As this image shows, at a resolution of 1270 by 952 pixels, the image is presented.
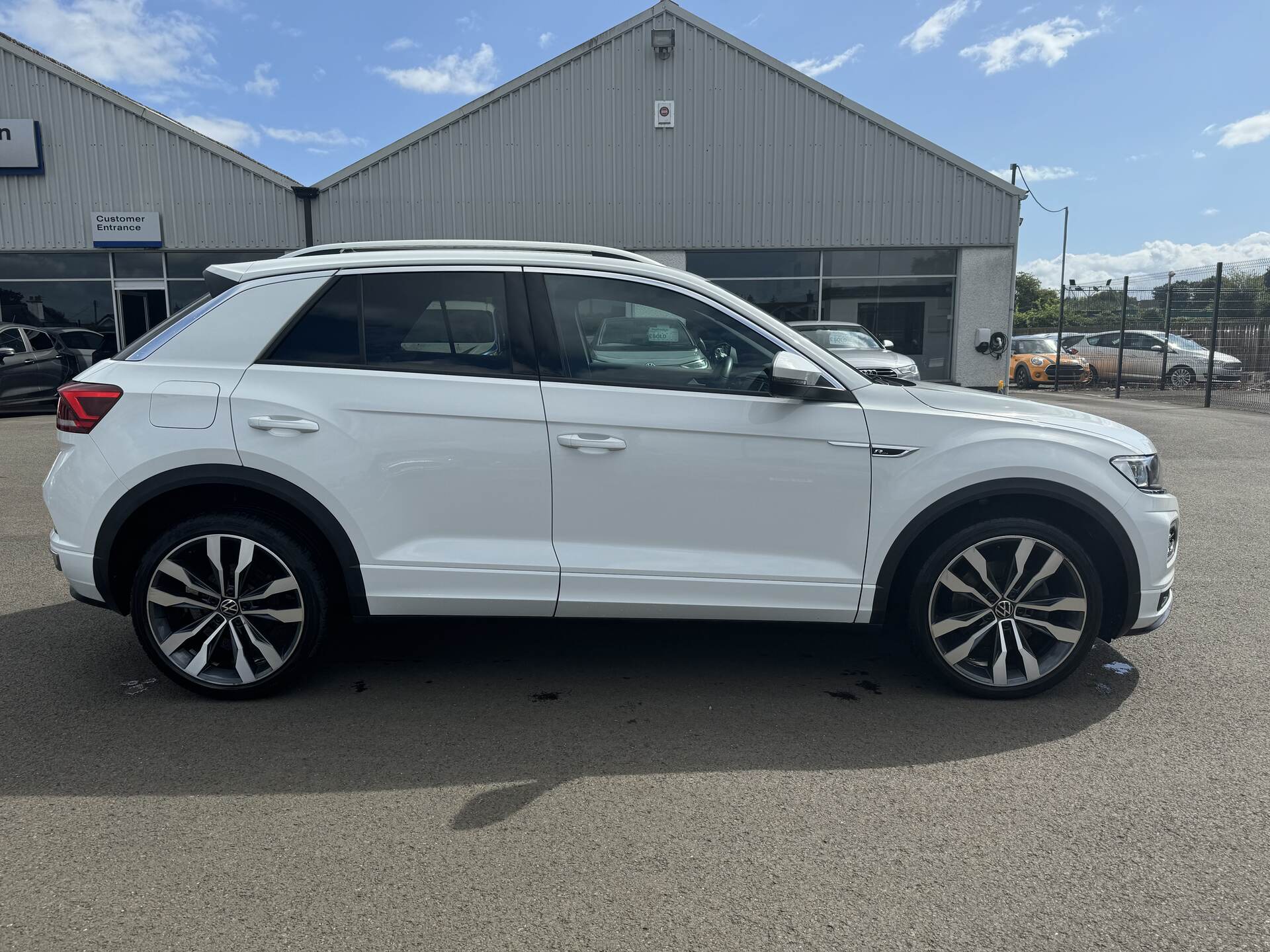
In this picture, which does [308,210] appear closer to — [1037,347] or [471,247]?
[471,247]

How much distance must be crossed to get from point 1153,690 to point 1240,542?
3439 mm

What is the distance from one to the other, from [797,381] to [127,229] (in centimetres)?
1994

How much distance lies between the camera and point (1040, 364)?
78.7ft

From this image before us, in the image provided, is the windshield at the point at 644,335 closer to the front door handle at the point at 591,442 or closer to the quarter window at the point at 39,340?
the front door handle at the point at 591,442

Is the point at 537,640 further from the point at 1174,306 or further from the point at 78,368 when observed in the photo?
the point at 1174,306

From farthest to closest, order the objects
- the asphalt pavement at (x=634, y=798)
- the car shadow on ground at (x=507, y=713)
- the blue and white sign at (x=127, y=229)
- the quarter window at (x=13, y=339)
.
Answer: the blue and white sign at (x=127, y=229), the quarter window at (x=13, y=339), the car shadow on ground at (x=507, y=713), the asphalt pavement at (x=634, y=798)

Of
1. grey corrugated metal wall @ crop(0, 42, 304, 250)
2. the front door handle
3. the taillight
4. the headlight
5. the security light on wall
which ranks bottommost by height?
the headlight

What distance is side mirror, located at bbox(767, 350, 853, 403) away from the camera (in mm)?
3443

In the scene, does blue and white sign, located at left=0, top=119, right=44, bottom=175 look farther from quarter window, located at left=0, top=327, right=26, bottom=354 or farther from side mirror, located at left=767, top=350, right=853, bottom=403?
side mirror, located at left=767, top=350, right=853, bottom=403

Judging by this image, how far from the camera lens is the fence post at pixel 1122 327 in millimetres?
20703

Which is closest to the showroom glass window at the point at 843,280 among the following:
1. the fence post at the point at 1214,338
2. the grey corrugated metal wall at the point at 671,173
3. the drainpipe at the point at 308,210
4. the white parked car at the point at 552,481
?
the grey corrugated metal wall at the point at 671,173

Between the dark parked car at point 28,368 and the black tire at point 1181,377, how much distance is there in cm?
2325

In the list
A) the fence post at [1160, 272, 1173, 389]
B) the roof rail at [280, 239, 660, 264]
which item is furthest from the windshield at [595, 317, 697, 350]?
the fence post at [1160, 272, 1173, 389]

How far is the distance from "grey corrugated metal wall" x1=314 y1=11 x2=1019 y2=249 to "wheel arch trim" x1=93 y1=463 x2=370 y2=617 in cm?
1599
